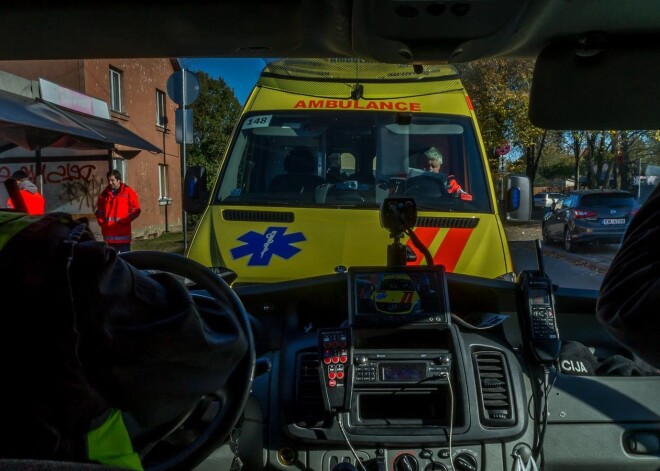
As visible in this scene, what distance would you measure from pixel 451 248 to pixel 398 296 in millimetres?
1793

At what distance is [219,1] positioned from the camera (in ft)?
7.06

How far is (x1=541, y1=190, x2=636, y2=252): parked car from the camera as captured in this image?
17.2m

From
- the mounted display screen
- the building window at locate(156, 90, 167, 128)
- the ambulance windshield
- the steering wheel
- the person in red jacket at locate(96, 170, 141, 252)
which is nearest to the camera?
the steering wheel

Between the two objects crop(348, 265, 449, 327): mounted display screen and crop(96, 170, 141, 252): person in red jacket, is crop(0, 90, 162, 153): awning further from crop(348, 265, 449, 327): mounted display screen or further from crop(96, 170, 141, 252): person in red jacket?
crop(348, 265, 449, 327): mounted display screen

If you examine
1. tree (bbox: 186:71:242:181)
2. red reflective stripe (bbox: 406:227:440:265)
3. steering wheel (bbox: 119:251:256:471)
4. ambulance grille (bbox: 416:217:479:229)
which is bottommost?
steering wheel (bbox: 119:251:256:471)

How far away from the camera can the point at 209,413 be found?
1.85m

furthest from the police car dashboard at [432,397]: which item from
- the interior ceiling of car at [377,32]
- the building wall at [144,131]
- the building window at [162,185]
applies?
the building window at [162,185]

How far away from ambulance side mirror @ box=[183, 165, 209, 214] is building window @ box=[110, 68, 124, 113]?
1861 centimetres

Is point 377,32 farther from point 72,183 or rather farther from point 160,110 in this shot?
point 160,110

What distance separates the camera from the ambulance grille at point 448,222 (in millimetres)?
4824

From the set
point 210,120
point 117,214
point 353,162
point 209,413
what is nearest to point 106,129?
point 210,120

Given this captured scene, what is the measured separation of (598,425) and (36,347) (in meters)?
2.27

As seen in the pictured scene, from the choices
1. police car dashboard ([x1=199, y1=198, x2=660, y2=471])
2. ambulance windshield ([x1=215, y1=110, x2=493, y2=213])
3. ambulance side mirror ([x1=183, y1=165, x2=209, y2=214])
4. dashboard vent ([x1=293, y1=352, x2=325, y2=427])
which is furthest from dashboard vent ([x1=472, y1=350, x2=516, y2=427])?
ambulance side mirror ([x1=183, y1=165, x2=209, y2=214])

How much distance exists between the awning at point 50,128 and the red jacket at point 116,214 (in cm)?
218
